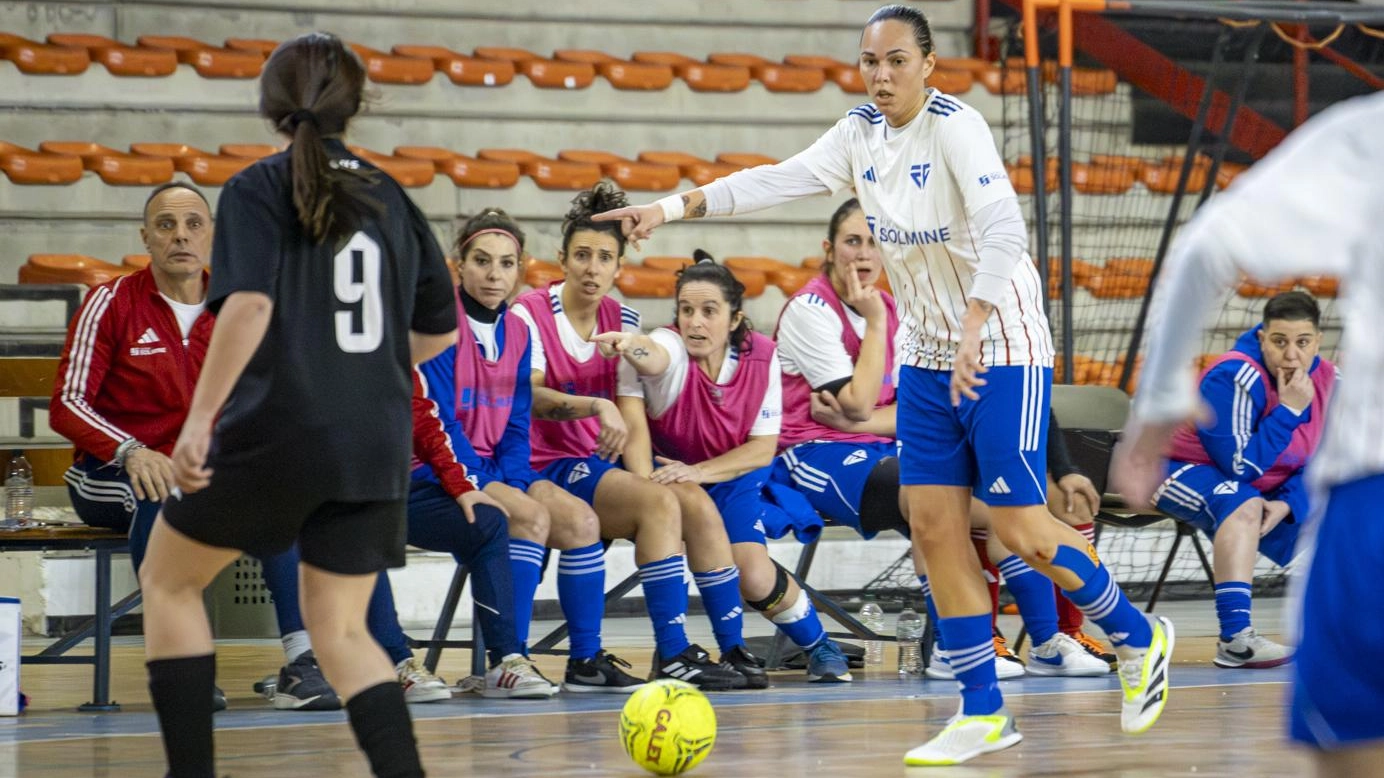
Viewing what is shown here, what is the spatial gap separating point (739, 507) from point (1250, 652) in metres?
1.92

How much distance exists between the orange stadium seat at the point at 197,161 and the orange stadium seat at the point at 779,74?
11.3ft

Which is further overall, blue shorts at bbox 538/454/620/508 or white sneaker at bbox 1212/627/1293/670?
white sneaker at bbox 1212/627/1293/670

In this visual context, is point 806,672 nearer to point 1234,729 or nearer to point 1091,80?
point 1234,729

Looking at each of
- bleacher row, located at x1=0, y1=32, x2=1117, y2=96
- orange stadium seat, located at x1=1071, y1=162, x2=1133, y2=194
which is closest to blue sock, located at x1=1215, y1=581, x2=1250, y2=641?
bleacher row, located at x1=0, y1=32, x2=1117, y2=96

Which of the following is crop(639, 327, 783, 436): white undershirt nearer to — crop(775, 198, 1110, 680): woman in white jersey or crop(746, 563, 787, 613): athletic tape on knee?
crop(775, 198, 1110, 680): woman in white jersey

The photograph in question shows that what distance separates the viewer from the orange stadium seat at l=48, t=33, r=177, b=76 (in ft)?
34.1

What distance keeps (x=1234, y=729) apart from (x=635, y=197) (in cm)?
671

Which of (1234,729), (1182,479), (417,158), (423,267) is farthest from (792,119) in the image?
(423,267)

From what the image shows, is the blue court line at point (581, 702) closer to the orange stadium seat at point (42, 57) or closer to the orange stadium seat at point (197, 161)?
the orange stadium seat at point (197, 161)

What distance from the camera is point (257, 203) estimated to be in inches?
119

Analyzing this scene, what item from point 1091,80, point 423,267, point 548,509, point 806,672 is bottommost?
point 806,672

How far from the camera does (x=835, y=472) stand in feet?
20.3

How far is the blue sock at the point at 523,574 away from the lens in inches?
219

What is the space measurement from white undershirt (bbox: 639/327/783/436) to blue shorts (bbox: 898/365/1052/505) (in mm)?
1742
